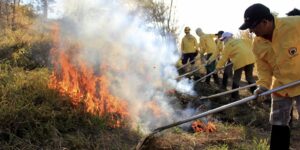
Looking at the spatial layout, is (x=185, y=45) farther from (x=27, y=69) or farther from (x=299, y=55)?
(x=299, y=55)

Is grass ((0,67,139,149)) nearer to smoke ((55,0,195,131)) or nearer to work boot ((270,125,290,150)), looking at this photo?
smoke ((55,0,195,131))

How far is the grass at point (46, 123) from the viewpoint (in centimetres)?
492

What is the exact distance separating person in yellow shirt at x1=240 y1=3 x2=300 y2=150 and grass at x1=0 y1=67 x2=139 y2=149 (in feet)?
7.07

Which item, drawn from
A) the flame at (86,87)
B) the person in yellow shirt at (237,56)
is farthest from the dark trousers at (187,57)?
the flame at (86,87)

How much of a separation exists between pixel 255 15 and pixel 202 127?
307 cm

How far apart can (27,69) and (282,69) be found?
5.15 meters

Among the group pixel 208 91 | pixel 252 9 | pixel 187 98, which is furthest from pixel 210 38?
pixel 252 9

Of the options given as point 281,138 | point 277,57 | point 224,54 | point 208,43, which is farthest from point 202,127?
point 208,43

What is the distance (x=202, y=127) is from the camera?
650cm

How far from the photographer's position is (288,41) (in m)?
4.03

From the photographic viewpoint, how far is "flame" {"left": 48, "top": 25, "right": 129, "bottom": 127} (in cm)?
588

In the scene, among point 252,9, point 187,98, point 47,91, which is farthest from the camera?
point 187,98

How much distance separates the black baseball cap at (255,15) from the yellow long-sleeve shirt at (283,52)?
0.26 m

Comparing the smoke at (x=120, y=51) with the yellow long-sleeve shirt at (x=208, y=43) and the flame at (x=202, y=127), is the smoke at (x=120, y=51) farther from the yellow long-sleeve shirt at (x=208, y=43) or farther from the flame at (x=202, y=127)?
the yellow long-sleeve shirt at (x=208, y=43)
